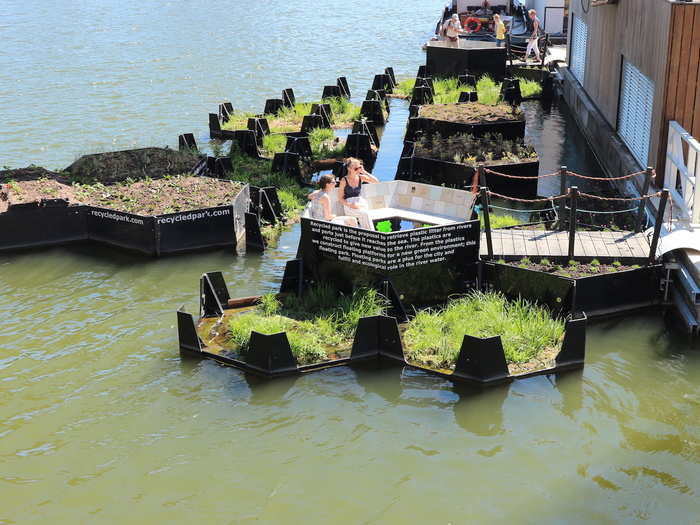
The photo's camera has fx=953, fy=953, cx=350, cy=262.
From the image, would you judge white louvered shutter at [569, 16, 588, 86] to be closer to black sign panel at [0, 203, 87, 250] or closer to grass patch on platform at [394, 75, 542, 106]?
grass patch on platform at [394, 75, 542, 106]

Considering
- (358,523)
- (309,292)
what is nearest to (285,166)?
(309,292)

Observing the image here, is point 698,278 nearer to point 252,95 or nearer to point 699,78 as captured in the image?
point 699,78

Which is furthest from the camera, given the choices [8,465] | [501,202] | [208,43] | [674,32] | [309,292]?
[208,43]

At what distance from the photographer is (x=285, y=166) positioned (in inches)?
758

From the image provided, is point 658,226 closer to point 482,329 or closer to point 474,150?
point 482,329

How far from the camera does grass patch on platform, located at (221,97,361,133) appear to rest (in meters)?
24.7

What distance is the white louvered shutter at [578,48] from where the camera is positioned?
26.5 meters

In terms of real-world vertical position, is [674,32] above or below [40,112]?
above

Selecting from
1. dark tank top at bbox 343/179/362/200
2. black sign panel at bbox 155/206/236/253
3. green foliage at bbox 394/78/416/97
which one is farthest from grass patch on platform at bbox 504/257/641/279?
green foliage at bbox 394/78/416/97

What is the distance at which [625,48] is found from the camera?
752 inches

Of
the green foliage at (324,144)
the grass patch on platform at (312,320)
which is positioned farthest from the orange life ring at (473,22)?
the grass patch on platform at (312,320)

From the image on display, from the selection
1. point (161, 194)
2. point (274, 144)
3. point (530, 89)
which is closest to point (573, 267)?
point (161, 194)

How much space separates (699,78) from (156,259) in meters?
8.96

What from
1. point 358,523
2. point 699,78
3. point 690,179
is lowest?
point 358,523
